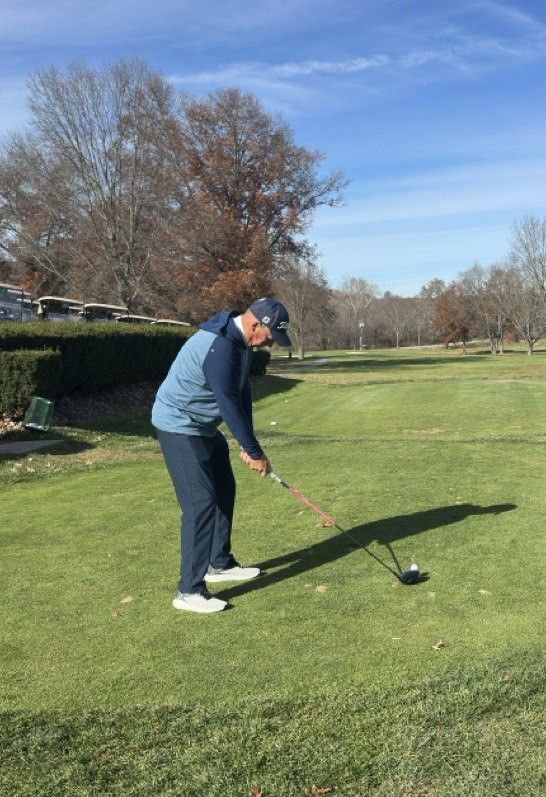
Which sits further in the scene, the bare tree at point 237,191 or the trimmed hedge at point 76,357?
the bare tree at point 237,191

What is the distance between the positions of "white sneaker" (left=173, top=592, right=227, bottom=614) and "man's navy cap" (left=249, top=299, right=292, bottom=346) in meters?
1.63

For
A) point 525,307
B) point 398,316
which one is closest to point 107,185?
point 525,307

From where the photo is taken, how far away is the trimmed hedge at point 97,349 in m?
14.3

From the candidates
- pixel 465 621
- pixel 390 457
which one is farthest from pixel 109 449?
pixel 465 621

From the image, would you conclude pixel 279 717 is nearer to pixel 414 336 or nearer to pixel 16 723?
pixel 16 723

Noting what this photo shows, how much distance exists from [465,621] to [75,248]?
40.6 metres

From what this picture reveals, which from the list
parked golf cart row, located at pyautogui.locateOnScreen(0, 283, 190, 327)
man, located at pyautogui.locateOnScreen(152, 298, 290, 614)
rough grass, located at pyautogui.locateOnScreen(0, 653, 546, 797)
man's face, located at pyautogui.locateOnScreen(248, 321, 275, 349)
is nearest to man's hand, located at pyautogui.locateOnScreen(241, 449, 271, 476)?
Result: man, located at pyautogui.locateOnScreen(152, 298, 290, 614)

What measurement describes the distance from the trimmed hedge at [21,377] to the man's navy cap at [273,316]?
30.1 feet

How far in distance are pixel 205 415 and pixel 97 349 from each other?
40.7ft

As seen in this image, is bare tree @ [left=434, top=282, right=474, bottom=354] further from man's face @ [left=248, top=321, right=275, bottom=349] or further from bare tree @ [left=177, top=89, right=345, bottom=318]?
man's face @ [left=248, top=321, right=275, bottom=349]

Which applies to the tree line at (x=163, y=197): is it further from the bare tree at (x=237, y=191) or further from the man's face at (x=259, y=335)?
the man's face at (x=259, y=335)

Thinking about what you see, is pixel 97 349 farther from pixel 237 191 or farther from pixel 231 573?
pixel 237 191

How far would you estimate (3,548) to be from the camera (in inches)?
237

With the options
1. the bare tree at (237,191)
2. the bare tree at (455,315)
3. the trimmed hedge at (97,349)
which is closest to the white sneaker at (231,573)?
the trimmed hedge at (97,349)
